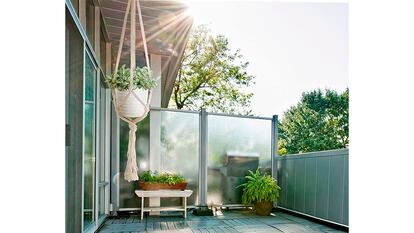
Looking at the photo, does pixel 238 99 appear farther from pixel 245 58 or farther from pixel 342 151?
A: pixel 342 151

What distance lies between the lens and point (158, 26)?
4672mm

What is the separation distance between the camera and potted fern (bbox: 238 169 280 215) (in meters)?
5.39

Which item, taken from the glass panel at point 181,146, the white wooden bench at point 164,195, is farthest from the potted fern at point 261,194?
the white wooden bench at point 164,195

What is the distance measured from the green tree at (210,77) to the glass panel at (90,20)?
Answer: 987cm

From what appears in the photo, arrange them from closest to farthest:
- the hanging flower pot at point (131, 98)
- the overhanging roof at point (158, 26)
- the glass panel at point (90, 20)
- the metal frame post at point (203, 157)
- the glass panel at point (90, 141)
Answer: the hanging flower pot at point (131, 98) → the glass panel at point (90, 141) → the glass panel at point (90, 20) → the overhanging roof at point (158, 26) → the metal frame post at point (203, 157)

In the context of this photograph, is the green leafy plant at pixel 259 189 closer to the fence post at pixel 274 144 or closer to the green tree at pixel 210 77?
the fence post at pixel 274 144

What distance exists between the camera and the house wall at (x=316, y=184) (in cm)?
432

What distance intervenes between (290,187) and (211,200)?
51.3 inches

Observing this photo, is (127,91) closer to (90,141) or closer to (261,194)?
(90,141)

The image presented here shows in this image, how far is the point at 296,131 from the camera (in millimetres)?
19453

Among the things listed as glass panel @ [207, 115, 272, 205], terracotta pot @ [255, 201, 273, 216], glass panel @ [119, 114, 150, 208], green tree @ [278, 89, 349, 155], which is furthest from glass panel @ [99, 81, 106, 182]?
green tree @ [278, 89, 349, 155]

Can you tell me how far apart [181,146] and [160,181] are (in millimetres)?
743

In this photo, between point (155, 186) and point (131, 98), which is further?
point (155, 186)

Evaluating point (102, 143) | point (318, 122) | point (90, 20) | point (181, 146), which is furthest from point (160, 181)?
point (318, 122)
